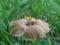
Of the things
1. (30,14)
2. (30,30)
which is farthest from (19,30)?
(30,14)

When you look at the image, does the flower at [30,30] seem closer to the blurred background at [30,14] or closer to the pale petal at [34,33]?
the pale petal at [34,33]

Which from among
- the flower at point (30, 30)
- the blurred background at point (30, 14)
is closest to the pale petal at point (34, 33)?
the flower at point (30, 30)

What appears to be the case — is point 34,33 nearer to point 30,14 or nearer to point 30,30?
point 30,30

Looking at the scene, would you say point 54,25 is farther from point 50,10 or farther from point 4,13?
point 4,13

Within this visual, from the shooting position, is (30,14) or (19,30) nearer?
(19,30)

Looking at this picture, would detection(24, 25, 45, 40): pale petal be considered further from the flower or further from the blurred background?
the blurred background

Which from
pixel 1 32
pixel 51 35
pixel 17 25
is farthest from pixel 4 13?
pixel 17 25
